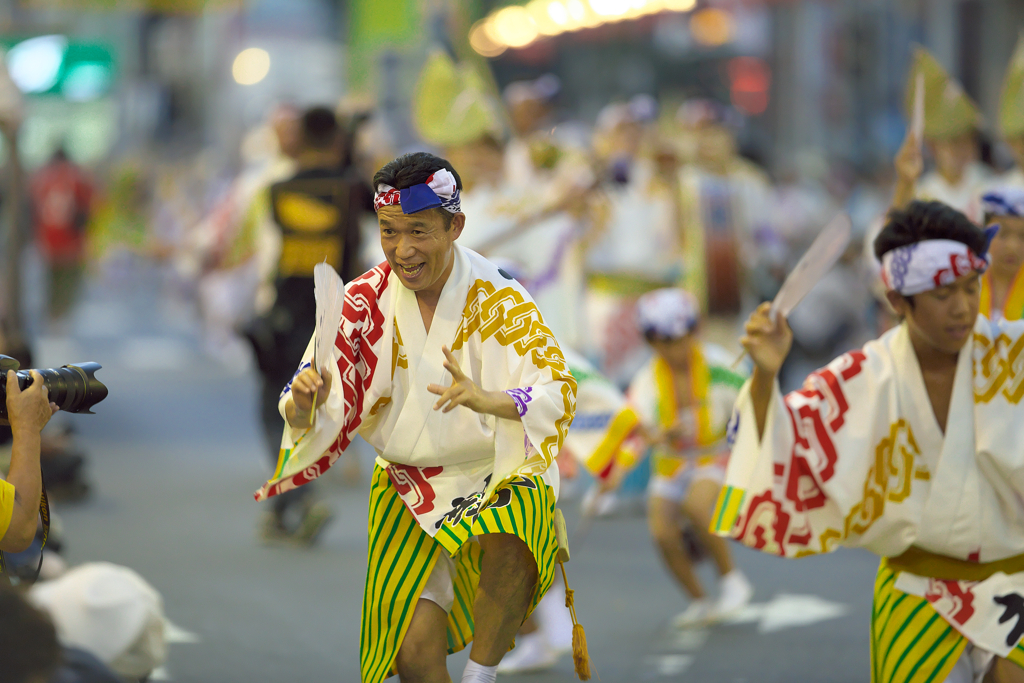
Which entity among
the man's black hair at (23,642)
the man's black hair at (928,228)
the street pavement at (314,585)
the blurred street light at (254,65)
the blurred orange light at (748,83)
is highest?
the blurred street light at (254,65)

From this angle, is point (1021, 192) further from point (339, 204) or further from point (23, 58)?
point (23, 58)

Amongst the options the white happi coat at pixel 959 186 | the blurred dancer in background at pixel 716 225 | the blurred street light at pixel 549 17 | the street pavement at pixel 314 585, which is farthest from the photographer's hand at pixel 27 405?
the blurred street light at pixel 549 17

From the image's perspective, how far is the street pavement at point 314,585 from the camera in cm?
A: 507

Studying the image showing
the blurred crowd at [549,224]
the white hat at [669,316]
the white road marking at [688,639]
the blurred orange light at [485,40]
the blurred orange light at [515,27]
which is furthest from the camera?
the blurred orange light at [485,40]

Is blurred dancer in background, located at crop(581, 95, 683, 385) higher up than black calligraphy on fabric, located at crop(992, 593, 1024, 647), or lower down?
higher up

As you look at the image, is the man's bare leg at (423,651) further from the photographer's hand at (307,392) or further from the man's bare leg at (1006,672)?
the man's bare leg at (1006,672)

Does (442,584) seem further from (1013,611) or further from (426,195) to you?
(1013,611)

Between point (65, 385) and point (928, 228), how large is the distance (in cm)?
217

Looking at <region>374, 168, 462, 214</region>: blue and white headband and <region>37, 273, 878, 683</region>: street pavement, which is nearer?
<region>374, 168, 462, 214</region>: blue and white headband

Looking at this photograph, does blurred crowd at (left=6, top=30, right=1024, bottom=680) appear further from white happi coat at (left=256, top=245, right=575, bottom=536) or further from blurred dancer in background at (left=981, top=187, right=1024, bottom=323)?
white happi coat at (left=256, top=245, right=575, bottom=536)

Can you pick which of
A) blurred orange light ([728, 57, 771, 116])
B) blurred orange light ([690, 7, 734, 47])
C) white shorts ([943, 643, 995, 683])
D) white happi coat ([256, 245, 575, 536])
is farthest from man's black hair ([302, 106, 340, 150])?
blurred orange light ([728, 57, 771, 116])

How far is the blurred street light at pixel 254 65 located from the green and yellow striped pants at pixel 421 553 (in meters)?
32.0

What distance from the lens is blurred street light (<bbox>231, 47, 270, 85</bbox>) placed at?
3462 centimetres

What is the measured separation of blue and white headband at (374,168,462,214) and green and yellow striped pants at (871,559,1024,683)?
1.53m
